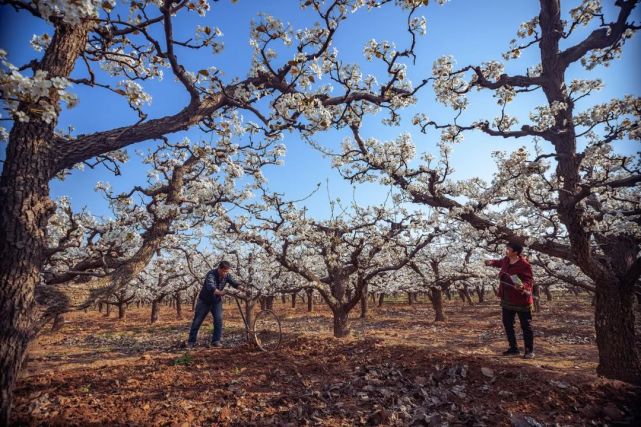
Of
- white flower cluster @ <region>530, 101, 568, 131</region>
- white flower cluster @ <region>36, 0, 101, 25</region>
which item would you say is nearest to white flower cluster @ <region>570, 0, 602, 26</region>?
white flower cluster @ <region>530, 101, 568, 131</region>

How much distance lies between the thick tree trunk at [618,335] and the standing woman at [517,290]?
1.34 meters

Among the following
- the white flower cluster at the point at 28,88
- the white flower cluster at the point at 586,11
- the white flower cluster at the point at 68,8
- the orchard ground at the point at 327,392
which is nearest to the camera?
the white flower cluster at the point at 28,88

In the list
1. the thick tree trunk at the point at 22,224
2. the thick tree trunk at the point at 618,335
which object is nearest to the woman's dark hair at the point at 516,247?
the thick tree trunk at the point at 618,335

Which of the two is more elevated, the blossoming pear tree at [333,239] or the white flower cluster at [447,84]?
the white flower cluster at [447,84]

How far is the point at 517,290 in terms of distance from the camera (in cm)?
801

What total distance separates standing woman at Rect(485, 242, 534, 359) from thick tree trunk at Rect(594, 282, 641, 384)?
1.34 meters

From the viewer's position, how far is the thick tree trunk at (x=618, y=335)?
673cm

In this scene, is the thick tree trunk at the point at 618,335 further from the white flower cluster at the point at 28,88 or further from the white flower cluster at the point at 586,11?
the white flower cluster at the point at 28,88

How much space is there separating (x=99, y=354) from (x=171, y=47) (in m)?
13.4

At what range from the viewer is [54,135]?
15.0 ft

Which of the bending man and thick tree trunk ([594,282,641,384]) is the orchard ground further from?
the bending man

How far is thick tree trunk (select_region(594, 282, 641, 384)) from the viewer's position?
673 centimetres

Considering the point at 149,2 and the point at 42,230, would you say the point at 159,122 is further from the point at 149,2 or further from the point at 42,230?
the point at 42,230

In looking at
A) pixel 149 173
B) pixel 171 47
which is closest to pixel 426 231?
pixel 149 173
